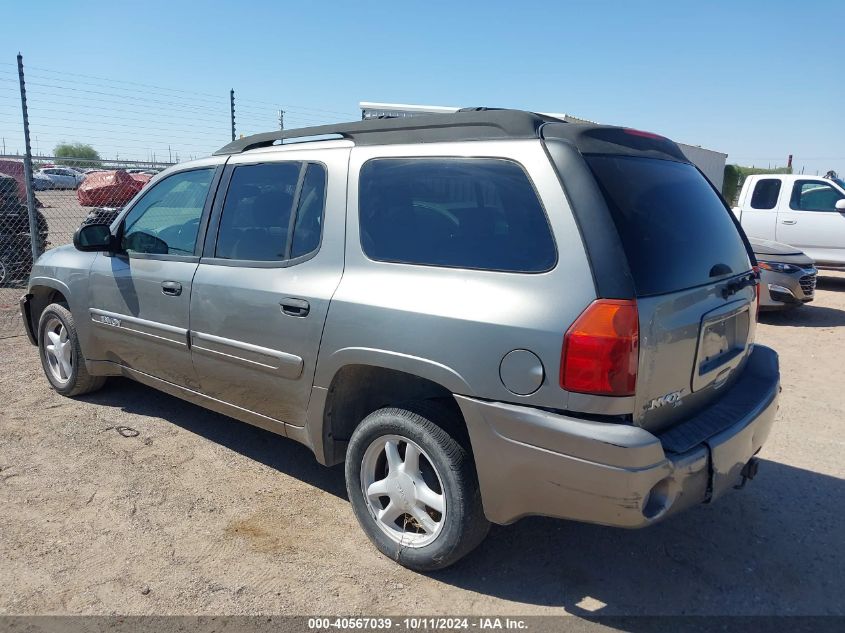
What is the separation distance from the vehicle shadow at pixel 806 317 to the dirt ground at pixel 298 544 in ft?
15.4

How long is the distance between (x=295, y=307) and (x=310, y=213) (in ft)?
1.64

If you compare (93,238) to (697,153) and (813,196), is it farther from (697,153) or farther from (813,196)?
(697,153)

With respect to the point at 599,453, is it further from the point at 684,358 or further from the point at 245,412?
the point at 245,412

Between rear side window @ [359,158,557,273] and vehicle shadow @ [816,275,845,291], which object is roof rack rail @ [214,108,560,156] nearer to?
rear side window @ [359,158,557,273]

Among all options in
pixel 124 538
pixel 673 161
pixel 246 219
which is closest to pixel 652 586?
pixel 673 161

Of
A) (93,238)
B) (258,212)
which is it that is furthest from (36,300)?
(258,212)

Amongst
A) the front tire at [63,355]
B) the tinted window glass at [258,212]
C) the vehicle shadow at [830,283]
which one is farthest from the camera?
the vehicle shadow at [830,283]

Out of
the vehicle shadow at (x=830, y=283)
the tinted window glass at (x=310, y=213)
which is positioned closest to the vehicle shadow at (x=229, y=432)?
the tinted window glass at (x=310, y=213)

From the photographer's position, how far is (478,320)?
8.48 ft

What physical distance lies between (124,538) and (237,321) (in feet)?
3.97

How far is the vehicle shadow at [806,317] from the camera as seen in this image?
871cm

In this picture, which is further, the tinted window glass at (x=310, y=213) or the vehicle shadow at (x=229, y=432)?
the vehicle shadow at (x=229, y=432)

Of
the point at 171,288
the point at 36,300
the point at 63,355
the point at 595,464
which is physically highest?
the point at 171,288

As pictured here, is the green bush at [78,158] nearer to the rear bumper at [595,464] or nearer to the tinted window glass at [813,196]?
the rear bumper at [595,464]
